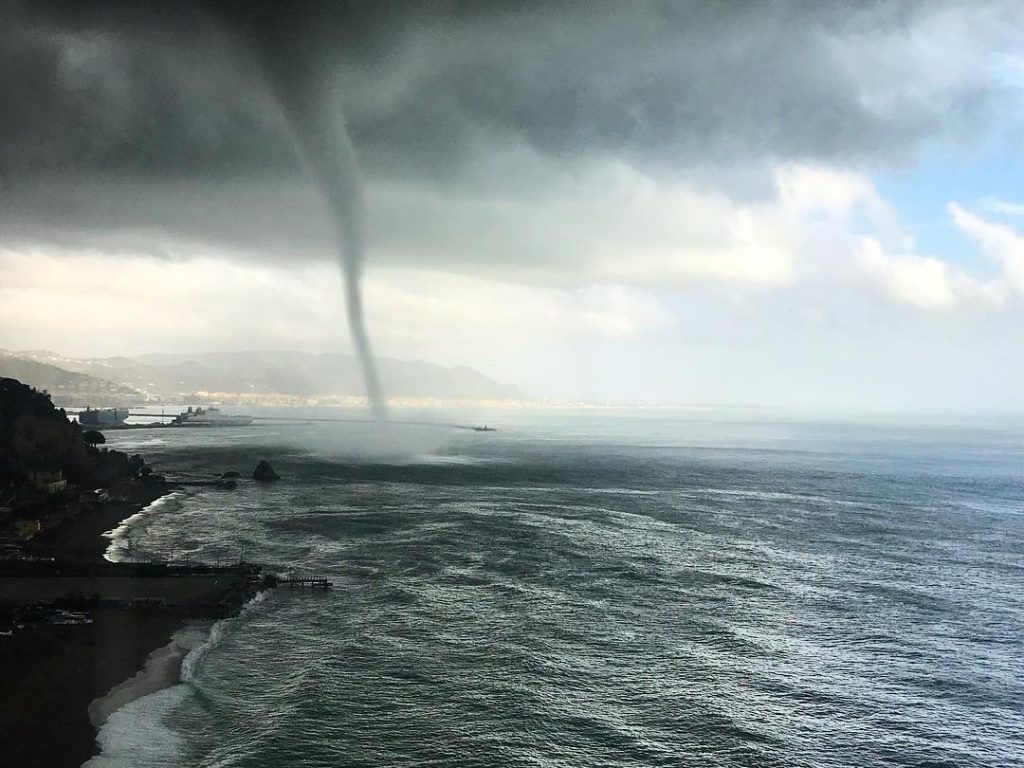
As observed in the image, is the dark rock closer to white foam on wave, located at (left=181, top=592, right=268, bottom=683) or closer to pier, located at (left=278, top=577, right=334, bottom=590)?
pier, located at (left=278, top=577, right=334, bottom=590)

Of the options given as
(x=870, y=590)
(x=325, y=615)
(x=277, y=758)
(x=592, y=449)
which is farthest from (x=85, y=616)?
(x=592, y=449)

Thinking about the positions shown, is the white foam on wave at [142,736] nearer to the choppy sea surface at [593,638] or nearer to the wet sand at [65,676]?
the choppy sea surface at [593,638]

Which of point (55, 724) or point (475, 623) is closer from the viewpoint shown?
point (55, 724)

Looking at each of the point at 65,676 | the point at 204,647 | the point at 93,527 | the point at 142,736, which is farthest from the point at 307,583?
the point at 93,527

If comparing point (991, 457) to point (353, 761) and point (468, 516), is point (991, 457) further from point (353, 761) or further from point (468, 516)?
point (353, 761)

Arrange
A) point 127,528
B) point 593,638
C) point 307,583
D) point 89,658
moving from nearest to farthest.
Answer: point 89,658 < point 593,638 < point 307,583 < point 127,528

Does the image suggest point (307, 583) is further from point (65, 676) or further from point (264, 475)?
point (264, 475)
